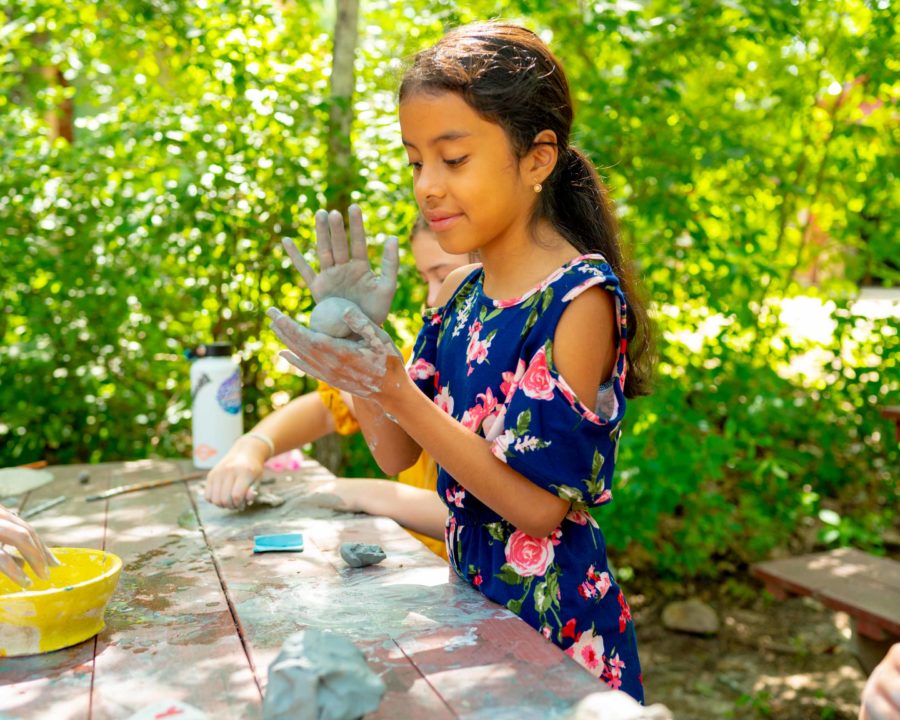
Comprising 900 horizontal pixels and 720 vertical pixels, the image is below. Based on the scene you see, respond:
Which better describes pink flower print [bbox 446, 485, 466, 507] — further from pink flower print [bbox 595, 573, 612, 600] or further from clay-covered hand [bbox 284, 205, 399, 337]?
clay-covered hand [bbox 284, 205, 399, 337]

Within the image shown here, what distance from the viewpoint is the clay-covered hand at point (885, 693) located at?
3.67 ft

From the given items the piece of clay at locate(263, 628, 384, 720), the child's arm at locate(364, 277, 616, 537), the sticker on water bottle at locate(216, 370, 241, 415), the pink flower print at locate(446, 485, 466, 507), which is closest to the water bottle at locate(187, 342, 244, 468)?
the sticker on water bottle at locate(216, 370, 241, 415)

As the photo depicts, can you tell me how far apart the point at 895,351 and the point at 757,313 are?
23.6 inches

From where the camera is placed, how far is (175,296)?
3.96 metres

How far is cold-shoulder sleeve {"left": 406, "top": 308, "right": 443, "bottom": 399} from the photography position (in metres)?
1.71

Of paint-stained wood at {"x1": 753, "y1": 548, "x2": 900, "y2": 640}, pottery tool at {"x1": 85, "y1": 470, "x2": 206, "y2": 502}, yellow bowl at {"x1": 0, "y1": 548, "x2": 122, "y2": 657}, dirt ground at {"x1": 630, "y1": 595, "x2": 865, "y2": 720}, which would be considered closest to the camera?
yellow bowl at {"x1": 0, "y1": 548, "x2": 122, "y2": 657}

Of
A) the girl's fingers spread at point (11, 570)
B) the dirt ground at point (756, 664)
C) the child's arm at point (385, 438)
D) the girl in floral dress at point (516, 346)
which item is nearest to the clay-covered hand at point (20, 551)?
the girl's fingers spread at point (11, 570)

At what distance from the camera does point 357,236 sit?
4.47 feet

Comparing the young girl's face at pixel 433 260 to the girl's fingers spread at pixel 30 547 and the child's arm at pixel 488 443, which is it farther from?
the girl's fingers spread at pixel 30 547

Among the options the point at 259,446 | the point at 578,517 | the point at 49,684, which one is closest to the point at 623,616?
the point at 578,517

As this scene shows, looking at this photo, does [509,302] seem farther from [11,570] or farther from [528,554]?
[11,570]

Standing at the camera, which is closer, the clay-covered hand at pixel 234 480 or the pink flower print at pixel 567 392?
the pink flower print at pixel 567 392

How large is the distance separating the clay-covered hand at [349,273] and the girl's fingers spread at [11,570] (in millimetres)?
531

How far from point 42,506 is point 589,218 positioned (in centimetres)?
145
